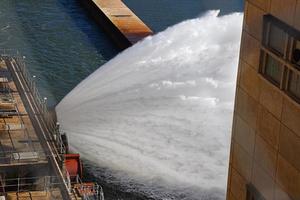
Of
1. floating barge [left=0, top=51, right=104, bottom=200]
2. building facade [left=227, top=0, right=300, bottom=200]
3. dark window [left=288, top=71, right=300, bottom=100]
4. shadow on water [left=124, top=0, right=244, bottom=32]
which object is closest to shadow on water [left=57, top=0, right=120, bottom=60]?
shadow on water [left=124, top=0, right=244, bottom=32]

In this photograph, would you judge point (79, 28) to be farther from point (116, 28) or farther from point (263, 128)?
point (263, 128)

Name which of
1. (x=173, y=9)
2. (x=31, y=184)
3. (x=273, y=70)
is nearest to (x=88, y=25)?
(x=173, y=9)

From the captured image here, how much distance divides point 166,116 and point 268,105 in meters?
20.3

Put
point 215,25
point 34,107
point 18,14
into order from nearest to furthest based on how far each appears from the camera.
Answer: point 34,107 → point 215,25 → point 18,14

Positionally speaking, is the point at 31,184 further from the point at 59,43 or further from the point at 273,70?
the point at 59,43

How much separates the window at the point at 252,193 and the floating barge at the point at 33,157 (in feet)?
→ 36.6

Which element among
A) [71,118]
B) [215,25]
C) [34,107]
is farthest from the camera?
[215,25]

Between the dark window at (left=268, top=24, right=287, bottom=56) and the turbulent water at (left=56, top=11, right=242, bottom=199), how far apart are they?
16.3 metres

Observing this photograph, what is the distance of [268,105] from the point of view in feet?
34.5

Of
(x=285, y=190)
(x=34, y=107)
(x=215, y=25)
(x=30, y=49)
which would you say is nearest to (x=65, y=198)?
(x=34, y=107)

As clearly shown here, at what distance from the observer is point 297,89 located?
9.61 m

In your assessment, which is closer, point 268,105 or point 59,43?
point 268,105

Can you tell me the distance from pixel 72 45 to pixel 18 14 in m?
9.13

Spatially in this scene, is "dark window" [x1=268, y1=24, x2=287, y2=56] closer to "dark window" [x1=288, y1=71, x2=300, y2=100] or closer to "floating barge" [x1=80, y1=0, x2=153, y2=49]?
"dark window" [x1=288, y1=71, x2=300, y2=100]
